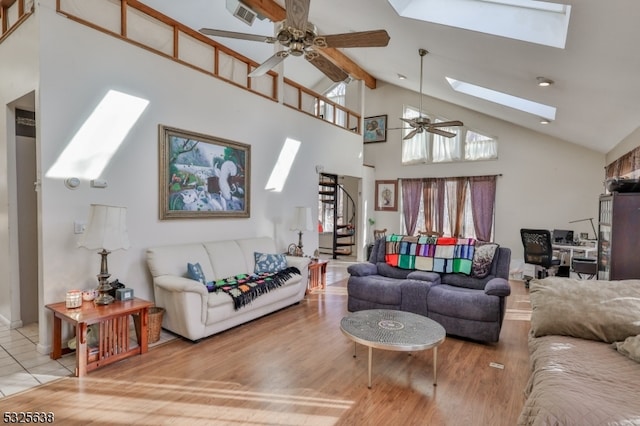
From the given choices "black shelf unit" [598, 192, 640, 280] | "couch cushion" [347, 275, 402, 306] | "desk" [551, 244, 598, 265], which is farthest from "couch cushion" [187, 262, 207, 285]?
"desk" [551, 244, 598, 265]

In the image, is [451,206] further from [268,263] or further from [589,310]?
[589,310]

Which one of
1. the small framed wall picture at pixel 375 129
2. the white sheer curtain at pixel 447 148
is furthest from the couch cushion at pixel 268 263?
the small framed wall picture at pixel 375 129

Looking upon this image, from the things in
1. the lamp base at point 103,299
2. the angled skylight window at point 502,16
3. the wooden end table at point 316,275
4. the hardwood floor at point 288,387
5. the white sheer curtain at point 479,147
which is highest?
the angled skylight window at point 502,16

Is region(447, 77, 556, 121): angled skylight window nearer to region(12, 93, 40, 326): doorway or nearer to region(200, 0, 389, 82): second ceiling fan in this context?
region(200, 0, 389, 82): second ceiling fan

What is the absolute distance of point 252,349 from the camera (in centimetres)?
324

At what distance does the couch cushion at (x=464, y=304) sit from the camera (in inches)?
132

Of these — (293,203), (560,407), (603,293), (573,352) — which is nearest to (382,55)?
(293,203)

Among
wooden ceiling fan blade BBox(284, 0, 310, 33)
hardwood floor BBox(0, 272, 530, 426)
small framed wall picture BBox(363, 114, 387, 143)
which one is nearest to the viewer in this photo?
hardwood floor BBox(0, 272, 530, 426)

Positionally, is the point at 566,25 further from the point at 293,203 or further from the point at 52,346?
the point at 52,346

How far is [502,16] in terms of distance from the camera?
290cm

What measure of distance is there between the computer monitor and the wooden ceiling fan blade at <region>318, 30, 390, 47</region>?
5.30 metres

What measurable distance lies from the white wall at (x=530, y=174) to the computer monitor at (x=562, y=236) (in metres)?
0.60

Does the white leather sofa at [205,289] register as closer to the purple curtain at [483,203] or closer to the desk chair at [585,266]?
the desk chair at [585,266]

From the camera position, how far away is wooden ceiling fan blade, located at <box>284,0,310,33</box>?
2.33 meters
